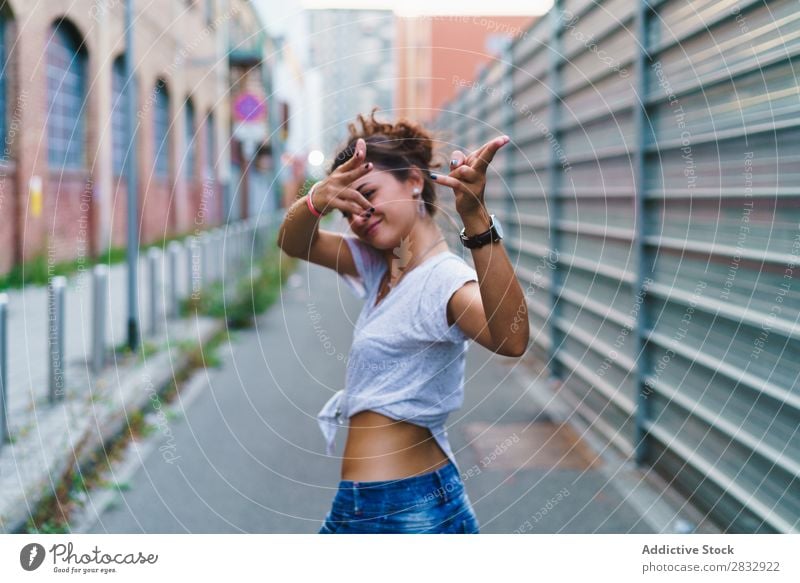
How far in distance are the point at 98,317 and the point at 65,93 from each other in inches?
427

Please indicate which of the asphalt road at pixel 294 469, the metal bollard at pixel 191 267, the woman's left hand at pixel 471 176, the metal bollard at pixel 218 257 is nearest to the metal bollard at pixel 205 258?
the metal bollard at pixel 218 257

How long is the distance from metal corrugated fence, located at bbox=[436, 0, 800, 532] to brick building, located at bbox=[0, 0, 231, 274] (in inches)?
137

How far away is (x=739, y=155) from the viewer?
4324 mm

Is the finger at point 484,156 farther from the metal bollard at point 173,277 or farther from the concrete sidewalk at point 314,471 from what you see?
the metal bollard at point 173,277

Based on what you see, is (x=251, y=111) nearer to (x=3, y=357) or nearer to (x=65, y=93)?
(x=3, y=357)

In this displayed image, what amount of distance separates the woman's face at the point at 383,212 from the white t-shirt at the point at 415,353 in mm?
115

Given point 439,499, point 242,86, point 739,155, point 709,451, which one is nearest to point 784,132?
point 739,155

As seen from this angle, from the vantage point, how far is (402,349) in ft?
8.18

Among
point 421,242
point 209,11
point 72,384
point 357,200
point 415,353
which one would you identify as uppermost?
point 209,11

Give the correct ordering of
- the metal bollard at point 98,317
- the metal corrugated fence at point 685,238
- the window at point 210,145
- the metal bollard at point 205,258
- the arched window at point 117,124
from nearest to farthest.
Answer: the metal corrugated fence at point 685,238
the metal bollard at point 98,317
the metal bollard at point 205,258
the arched window at point 117,124
the window at point 210,145

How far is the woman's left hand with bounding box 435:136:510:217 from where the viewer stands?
2025 millimetres

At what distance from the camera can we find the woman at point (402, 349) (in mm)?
2420

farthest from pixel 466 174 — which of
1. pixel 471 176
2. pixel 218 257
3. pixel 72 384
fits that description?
pixel 218 257

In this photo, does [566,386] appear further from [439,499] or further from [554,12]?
[439,499]
